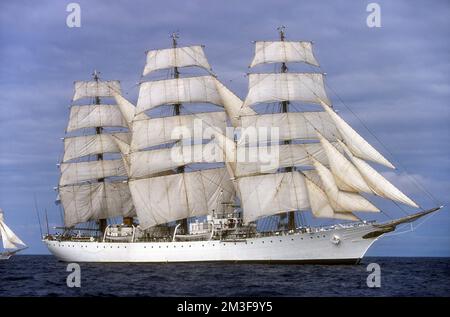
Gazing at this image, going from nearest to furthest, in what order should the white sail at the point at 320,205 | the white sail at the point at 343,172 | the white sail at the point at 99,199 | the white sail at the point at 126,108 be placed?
the white sail at the point at 343,172
the white sail at the point at 320,205
the white sail at the point at 126,108
the white sail at the point at 99,199

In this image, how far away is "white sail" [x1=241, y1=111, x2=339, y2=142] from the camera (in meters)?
70.9

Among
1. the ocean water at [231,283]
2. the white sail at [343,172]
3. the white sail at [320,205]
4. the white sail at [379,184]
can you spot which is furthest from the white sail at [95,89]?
the white sail at [379,184]

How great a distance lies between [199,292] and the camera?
46.9m

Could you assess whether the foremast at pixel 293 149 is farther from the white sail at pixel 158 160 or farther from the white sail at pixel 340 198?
the white sail at pixel 158 160

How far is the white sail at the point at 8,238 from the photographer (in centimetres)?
10162

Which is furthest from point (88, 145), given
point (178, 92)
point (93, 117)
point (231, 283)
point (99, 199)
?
point (231, 283)

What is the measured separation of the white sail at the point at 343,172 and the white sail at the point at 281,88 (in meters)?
8.26

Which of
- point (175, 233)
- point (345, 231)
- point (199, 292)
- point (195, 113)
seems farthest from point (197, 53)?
point (199, 292)

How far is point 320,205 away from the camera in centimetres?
6650

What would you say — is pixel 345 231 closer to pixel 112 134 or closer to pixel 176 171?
pixel 176 171

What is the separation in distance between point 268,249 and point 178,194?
14.8 m

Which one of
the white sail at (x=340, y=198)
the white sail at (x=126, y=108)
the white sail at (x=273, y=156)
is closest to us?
the white sail at (x=340, y=198)

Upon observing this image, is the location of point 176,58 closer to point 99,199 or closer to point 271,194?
point 99,199

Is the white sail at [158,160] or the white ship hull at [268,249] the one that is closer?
the white ship hull at [268,249]
